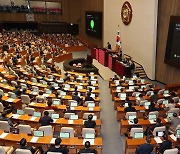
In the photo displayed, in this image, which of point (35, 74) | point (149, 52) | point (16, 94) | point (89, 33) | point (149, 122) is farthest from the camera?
point (89, 33)

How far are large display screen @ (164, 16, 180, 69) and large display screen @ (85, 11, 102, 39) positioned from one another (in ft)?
44.4

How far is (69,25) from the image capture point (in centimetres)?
3759

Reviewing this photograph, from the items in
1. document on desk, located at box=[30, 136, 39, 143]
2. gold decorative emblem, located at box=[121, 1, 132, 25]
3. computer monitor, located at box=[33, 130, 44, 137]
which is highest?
gold decorative emblem, located at box=[121, 1, 132, 25]

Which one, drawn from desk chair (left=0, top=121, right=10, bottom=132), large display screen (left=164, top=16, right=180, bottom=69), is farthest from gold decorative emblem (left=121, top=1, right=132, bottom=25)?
desk chair (left=0, top=121, right=10, bottom=132)

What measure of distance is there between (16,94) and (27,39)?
60.5 feet

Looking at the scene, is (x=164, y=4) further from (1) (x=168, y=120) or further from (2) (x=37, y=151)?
(2) (x=37, y=151)

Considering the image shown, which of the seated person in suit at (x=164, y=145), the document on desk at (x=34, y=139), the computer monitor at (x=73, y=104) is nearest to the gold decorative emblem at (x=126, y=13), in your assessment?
the computer monitor at (x=73, y=104)

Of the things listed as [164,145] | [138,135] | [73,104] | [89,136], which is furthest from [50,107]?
[164,145]

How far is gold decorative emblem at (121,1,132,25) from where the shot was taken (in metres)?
22.7

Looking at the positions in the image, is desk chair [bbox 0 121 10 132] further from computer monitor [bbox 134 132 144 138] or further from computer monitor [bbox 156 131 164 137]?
computer monitor [bbox 156 131 164 137]

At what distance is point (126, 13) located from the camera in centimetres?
2328

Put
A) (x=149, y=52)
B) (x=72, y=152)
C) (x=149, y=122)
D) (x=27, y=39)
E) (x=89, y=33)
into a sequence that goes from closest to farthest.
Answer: (x=72, y=152) → (x=149, y=122) → (x=149, y=52) → (x=27, y=39) → (x=89, y=33)

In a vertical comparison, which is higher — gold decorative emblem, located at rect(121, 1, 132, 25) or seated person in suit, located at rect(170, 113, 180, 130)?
gold decorative emblem, located at rect(121, 1, 132, 25)

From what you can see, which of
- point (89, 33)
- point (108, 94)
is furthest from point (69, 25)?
point (108, 94)
